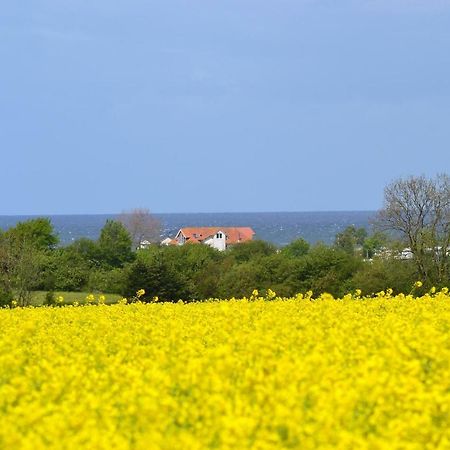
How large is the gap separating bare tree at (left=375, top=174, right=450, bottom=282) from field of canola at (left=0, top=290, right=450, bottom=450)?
48392mm

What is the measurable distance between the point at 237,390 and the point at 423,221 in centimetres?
5497

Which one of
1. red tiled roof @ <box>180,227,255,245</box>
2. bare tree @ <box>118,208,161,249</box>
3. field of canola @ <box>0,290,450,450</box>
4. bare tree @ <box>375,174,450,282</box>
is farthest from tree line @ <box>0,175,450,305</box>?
bare tree @ <box>118,208,161,249</box>

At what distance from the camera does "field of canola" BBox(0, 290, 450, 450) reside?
6973mm

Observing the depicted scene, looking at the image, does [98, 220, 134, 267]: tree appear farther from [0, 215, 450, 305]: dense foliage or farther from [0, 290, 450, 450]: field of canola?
[0, 290, 450, 450]: field of canola

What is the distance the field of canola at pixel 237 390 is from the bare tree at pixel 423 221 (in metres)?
48.4

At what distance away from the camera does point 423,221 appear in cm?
6188

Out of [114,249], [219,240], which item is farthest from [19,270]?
[219,240]

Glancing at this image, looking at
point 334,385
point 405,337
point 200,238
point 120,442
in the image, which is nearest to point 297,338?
point 405,337

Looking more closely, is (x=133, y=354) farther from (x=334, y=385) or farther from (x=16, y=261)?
(x=16, y=261)

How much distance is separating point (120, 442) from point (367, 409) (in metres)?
2.22

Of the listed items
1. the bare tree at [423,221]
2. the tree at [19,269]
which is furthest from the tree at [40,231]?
the bare tree at [423,221]

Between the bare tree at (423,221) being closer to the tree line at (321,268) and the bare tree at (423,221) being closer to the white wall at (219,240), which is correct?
the tree line at (321,268)

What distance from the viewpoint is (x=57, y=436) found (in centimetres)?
695

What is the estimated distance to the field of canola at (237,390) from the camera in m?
6.97
